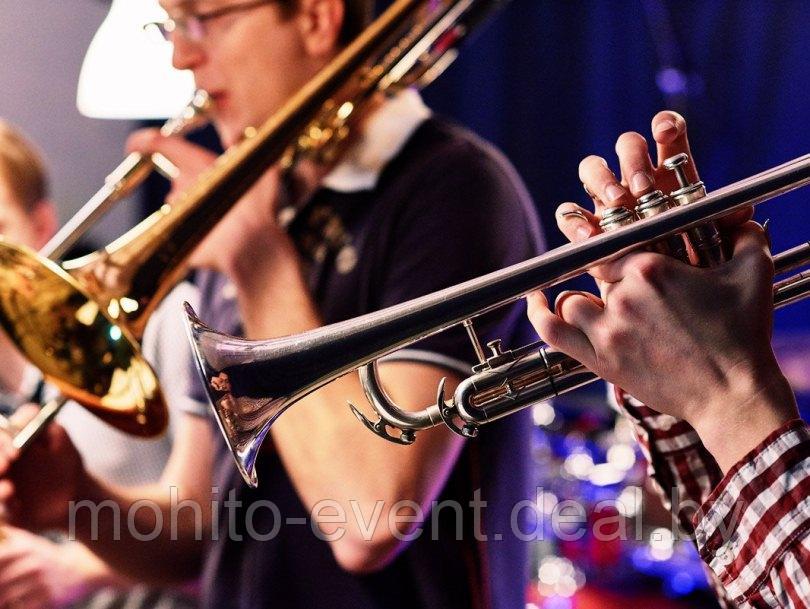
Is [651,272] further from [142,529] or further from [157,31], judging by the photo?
[142,529]

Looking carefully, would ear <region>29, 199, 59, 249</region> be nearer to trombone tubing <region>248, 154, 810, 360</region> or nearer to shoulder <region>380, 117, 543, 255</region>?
shoulder <region>380, 117, 543, 255</region>

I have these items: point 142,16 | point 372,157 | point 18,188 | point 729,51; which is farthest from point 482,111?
point 372,157

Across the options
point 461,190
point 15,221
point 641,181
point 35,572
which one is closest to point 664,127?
point 641,181

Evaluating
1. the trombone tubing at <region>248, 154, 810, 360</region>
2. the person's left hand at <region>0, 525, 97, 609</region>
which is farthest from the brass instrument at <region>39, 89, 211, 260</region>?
the trombone tubing at <region>248, 154, 810, 360</region>

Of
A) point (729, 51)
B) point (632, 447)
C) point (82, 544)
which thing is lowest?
point (632, 447)

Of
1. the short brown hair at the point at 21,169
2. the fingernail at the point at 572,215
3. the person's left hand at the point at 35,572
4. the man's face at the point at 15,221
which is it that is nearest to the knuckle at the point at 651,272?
the fingernail at the point at 572,215

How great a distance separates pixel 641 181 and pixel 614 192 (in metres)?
0.03

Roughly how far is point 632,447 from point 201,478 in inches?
97.1

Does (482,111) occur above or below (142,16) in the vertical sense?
below

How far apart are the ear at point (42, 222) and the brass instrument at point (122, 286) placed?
1.12 m

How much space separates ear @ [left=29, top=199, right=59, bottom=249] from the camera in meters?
2.37

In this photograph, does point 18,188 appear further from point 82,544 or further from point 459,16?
point 459,16

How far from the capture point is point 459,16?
150 centimetres

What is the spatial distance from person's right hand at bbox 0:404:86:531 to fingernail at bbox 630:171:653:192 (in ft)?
3.25
